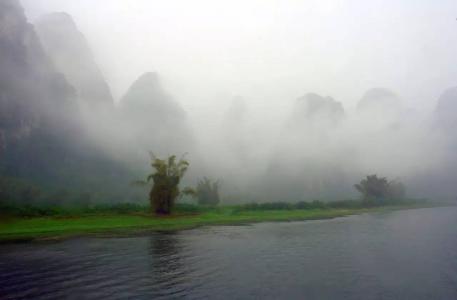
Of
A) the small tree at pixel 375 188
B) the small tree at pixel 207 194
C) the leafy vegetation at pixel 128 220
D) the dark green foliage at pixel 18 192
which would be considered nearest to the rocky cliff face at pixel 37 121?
the dark green foliage at pixel 18 192

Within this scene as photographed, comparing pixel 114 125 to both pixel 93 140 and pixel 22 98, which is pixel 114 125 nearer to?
pixel 93 140

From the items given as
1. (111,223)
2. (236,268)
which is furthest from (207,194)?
(236,268)

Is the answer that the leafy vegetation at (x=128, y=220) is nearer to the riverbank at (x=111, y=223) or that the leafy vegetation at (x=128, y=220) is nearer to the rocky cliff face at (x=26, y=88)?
the riverbank at (x=111, y=223)

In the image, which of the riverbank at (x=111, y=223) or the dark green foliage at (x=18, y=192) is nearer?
the riverbank at (x=111, y=223)

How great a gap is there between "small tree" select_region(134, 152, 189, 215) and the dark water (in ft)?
83.0

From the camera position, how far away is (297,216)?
8050 cm

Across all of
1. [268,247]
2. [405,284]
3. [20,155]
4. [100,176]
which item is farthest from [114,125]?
[405,284]

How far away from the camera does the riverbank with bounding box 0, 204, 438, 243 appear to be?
51094mm

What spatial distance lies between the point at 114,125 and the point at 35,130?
4826cm

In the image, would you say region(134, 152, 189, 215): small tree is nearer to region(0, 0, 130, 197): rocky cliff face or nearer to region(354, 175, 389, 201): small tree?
region(0, 0, 130, 197): rocky cliff face

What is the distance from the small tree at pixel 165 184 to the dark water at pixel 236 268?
25.3m

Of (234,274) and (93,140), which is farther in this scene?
(93,140)

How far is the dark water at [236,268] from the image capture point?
23297 millimetres

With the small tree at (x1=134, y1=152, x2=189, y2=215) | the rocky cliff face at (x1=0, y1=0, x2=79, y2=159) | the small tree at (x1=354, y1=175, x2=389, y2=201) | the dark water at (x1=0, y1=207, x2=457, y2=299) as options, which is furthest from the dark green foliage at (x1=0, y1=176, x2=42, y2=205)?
the small tree at (x1=354, y1=175, x2=389, y2=201)
